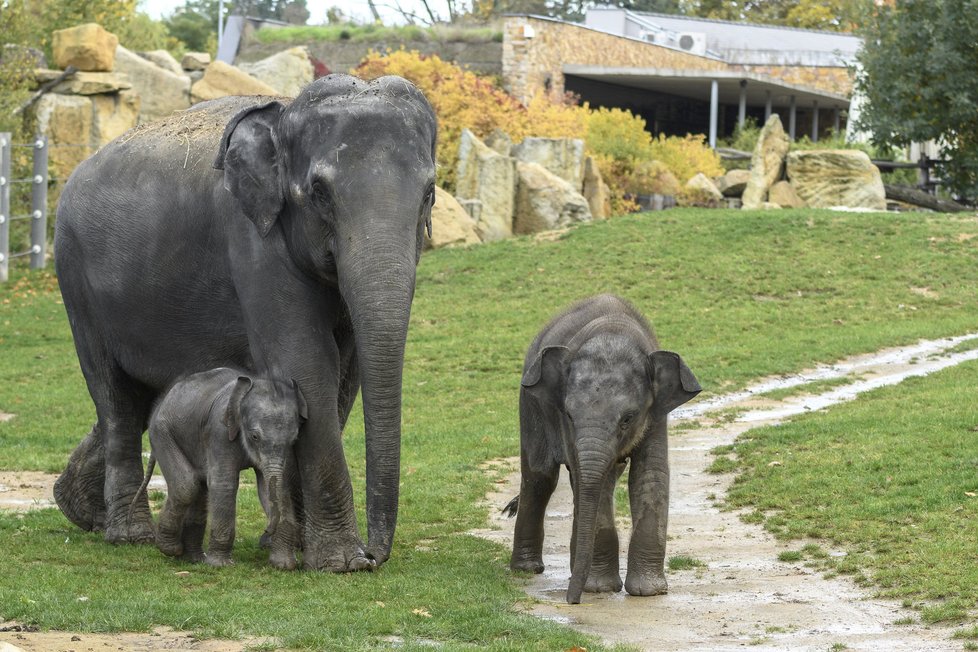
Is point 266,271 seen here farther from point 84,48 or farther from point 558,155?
point 558,155

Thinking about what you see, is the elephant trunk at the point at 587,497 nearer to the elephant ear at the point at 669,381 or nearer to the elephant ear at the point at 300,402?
the elephant ear at the point at 669,381

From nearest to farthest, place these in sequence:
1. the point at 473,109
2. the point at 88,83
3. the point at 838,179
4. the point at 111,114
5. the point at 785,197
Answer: the point at 88,83, the point at 111,114, the point at 838,179, the point at 785,197, the point at 473,109

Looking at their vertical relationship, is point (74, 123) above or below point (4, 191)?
above

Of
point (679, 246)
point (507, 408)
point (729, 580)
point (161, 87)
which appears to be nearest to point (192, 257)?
point (729, 580)

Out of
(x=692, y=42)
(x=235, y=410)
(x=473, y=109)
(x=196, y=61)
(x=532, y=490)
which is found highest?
(x=692, y=42)

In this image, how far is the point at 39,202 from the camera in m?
26.5

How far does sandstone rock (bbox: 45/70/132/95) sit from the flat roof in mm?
20478

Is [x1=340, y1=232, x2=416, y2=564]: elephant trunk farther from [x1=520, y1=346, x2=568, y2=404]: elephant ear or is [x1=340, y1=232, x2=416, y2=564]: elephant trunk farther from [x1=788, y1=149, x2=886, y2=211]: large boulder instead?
[x1=788, y1=149, x2=886, y2=211]: large boulder

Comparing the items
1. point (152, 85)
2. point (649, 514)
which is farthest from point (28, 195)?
point (649, 514)

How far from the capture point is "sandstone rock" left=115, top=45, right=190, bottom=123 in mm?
32062

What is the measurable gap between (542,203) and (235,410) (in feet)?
71.8

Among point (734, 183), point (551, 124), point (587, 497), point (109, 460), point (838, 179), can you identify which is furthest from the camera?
point (551, 124)

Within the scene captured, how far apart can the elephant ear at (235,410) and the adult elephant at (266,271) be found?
206 mm

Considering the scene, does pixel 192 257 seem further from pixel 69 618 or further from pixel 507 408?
pixel 507 408
